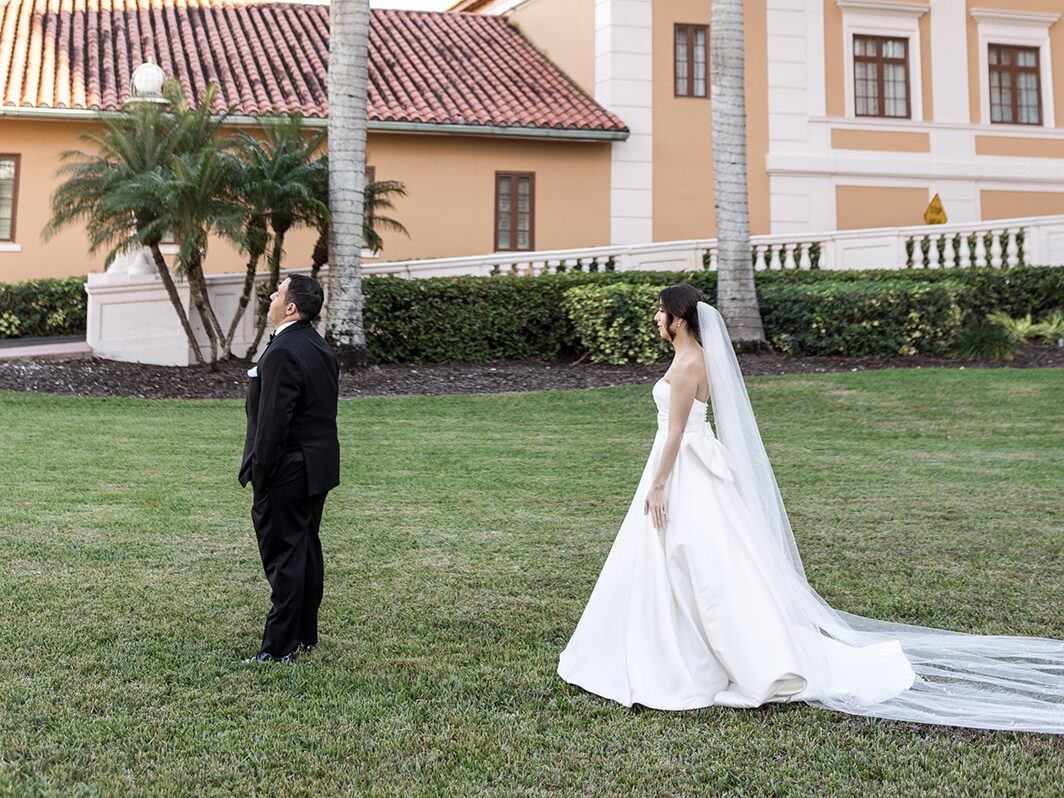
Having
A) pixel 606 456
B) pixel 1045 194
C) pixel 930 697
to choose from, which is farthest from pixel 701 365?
pixel 1045 194

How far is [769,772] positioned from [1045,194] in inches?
924

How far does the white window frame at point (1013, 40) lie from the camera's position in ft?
76.9

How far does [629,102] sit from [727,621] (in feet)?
61.2

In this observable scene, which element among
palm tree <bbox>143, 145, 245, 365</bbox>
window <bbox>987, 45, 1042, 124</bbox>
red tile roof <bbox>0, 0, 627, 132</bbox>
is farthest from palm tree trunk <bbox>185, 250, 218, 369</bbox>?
window <bbox>987, 45, 1042, 124</bbox>

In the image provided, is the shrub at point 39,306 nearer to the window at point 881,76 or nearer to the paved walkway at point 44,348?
the paved walkway at point 44,348

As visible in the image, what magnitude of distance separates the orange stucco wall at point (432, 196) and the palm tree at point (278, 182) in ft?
18.1

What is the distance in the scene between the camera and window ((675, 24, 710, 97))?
22.0 m

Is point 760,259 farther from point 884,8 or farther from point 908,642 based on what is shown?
point 908,642

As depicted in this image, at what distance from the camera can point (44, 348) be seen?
15945mm

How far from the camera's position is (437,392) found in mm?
14055

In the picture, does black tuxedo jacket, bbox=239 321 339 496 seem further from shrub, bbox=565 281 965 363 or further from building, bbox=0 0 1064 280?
building, bbox=0 0 1064 280

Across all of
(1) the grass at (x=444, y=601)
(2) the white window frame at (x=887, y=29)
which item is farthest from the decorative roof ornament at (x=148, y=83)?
(2) the white window frame at (x=887, y=29)

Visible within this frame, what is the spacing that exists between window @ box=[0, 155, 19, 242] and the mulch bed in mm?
6521

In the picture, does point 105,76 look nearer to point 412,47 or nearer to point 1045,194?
point 412,47
